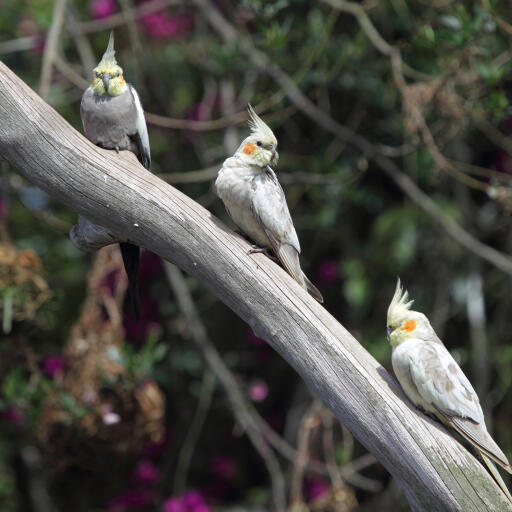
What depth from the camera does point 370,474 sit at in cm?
396

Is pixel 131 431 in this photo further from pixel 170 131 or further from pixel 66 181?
pixel 170 131

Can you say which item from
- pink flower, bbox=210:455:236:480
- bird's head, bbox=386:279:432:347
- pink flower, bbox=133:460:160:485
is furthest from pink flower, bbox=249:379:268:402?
bird's head, bbox=386:279:432:347

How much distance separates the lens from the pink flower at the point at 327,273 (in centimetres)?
378

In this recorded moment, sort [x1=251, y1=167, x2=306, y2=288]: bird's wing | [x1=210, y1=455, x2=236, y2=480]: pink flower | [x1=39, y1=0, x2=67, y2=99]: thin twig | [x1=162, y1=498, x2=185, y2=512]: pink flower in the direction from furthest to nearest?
[x1=210, y1=455, x2=236, y2=480]: pink flower
[x1=162, y1=498, x2=185, y2=512]: pink flower
[x1=39, y1=0, x2=67, y2=99]: thin twig
[x1=251, y1=167, x2=306, y2=288]: bird's wing

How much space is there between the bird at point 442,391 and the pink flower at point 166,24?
260 centimetres

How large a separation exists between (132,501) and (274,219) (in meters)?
2.07

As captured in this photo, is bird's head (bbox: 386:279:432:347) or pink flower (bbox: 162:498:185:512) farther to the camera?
pink flower (bbox: 162:498:185:512)

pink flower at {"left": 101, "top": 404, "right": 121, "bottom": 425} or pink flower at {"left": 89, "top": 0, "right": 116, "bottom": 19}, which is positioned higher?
pink flower at {"left": 89, "top": 0, "right": 116, "bottom": 19}

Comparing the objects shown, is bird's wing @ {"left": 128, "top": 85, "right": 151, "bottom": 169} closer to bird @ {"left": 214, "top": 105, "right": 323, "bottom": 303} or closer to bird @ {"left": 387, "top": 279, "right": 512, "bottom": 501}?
bird @ {"left": 214, "top": 105, "right": 323, "bottom": 303}

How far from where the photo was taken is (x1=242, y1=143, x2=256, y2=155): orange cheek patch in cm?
212

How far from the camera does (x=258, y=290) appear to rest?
6.37 ft

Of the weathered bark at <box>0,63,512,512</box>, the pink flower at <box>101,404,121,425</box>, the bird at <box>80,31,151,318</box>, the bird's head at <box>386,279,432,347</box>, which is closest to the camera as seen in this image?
the weathered bark at <box>0,63,512,512</box>

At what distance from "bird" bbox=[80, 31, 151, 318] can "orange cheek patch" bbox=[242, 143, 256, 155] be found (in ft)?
1.30

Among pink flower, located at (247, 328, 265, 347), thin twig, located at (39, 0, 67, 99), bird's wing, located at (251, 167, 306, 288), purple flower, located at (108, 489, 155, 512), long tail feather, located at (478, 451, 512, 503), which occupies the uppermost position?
thin twig, located at (39, 0, 67, 99)
